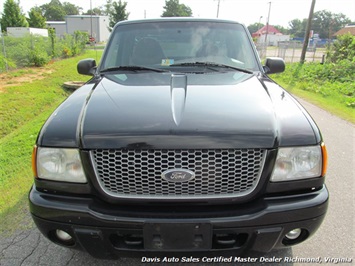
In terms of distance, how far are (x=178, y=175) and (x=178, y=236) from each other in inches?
14.1

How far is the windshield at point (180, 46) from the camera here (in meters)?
3.22

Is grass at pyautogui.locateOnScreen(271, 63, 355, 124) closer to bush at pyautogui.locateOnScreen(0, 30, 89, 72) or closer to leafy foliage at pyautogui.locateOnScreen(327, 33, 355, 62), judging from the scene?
leafy foliage at pyautogui.locateOnScreen(327, 33, 355, 62)

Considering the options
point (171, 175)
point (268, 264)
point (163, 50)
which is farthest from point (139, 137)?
point (163, 50)

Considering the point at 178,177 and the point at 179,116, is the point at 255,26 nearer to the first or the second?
the point at 179,116

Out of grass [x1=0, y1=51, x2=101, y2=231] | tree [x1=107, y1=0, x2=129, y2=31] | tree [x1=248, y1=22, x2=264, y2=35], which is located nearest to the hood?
grass [x1=0, y1=51, x2=101, y2=231]

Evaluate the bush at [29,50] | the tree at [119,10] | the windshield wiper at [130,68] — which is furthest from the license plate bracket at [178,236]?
the tree at [119,10]

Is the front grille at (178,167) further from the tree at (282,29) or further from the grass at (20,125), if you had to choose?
the tree at (282,29)

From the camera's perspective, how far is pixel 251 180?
1.90 metres

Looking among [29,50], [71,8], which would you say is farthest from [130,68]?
[71,8]

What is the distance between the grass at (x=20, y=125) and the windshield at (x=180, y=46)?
5.80ft

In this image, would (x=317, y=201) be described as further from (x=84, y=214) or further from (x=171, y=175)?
(x=84, y=214)

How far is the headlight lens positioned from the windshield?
4.71 ft

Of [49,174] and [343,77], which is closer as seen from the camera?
[49,174]

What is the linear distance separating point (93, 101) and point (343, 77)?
1331 cm
